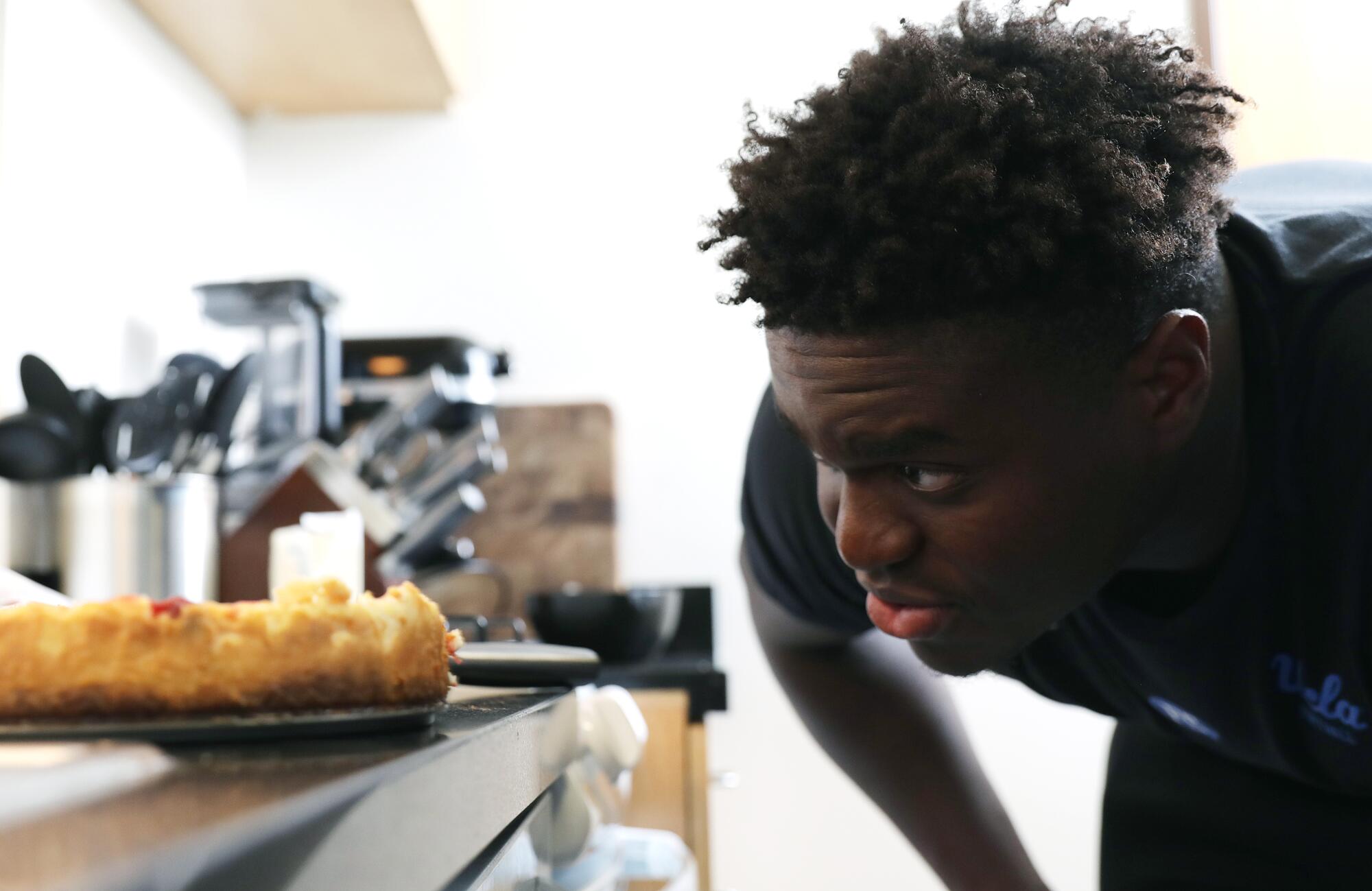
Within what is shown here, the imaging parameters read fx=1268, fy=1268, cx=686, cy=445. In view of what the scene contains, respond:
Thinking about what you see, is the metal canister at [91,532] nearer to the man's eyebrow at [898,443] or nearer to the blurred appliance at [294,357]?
the blurred appliance at [294,357]

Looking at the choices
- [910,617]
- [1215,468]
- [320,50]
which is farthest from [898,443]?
[320,50]

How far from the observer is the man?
599 mm

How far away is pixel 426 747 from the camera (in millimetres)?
280

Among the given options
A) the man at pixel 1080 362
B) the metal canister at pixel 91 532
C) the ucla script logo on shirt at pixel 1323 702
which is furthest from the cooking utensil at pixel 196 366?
the ucla script logo on shirt at pixel 1323 702

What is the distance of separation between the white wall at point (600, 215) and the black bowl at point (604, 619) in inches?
21.7

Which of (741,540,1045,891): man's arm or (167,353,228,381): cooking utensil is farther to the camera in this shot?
(167,353,228,381): cooking utensil

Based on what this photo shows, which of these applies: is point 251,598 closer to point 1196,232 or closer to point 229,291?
point 229,291

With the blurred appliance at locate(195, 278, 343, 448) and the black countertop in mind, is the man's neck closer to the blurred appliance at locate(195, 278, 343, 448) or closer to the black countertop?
the black countertop

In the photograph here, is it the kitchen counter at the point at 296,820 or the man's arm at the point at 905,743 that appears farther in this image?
the man's arm at the point at 905,743

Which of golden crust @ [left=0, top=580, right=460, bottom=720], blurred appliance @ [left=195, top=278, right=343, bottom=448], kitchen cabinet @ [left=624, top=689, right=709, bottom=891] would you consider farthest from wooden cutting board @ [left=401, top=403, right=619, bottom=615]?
golden crust @ [left=0, top=580, right=460, bottom=720]

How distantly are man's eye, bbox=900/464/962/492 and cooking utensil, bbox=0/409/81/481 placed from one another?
87 cm

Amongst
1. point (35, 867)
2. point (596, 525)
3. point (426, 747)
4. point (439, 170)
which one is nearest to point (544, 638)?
point (596, 525)

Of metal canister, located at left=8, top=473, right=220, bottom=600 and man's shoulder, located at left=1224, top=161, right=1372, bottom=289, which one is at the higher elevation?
man's shoulder, located at left=1224, top=161, right=1372, bottom=289

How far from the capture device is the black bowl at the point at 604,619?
5.26ft
